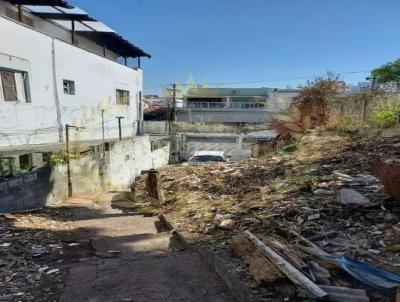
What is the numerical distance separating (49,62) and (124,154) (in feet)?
14.6

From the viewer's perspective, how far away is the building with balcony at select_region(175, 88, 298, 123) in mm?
32469

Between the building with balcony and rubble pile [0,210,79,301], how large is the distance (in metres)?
18.8

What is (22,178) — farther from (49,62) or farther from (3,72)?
(49,62)

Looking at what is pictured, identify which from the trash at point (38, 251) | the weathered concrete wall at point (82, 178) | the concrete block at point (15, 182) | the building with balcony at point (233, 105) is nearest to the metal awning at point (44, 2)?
the weathered concrete wall at point (82, 178)

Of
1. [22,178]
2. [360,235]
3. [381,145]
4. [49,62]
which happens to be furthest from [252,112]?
[360,235]

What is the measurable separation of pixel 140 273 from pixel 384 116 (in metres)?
9.59

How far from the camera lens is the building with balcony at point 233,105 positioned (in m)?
32.5

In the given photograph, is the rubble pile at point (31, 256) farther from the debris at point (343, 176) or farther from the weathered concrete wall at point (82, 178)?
the debris at point (343, 176)

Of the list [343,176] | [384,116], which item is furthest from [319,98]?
[343,176]

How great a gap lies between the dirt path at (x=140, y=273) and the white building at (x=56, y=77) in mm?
6908

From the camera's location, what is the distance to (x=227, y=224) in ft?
17.8

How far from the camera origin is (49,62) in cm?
1282

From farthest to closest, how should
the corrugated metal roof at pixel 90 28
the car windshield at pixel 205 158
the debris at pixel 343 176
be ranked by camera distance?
the car windshield at pixel 205 158, the corrugated metal roof at pixel 90 28, the debris at pixel 343 176

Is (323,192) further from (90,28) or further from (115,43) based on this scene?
(115,43)
